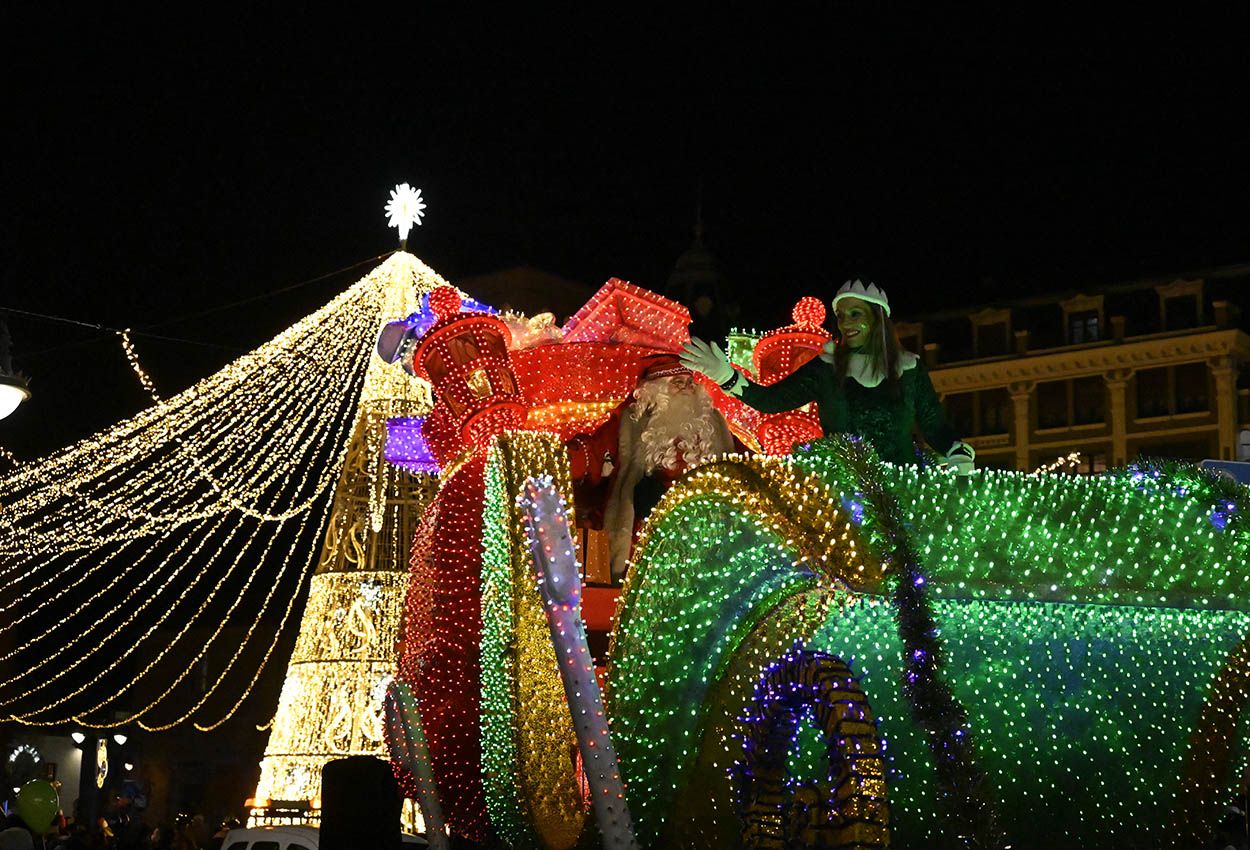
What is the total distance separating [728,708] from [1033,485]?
1.78 m

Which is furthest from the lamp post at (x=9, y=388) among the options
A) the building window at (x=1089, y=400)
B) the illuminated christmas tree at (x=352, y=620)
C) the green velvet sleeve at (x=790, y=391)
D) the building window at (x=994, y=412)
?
the building window at (x=994, y=412)

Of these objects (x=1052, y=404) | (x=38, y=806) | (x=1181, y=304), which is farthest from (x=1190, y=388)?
(x=38, y=806)

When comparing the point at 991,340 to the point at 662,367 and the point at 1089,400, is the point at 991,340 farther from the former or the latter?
the point at 662,367

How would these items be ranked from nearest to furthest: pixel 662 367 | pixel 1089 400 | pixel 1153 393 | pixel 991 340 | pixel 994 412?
pixel 662 367 < pixel 1153 393 < pixel 1089 400 < pixel 994 412 < pixel 991 340

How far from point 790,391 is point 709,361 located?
370mm

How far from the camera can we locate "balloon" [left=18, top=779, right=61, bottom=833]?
42.1 ft

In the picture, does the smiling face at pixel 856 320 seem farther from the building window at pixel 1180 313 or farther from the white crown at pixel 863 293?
the building window at pixel 1180 313

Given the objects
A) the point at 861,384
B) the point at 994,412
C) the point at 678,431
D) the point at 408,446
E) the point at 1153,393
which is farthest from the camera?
the point at 994,412

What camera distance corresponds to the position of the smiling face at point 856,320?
6.80 meters

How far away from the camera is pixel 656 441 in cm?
887

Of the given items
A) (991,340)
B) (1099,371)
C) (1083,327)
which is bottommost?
(1099,371)

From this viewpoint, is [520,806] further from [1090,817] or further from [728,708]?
[1090,817]

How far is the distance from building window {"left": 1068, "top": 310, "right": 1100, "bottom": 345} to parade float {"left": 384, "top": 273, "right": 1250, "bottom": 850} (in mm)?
32950

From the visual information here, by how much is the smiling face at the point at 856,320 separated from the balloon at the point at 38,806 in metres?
8.75
